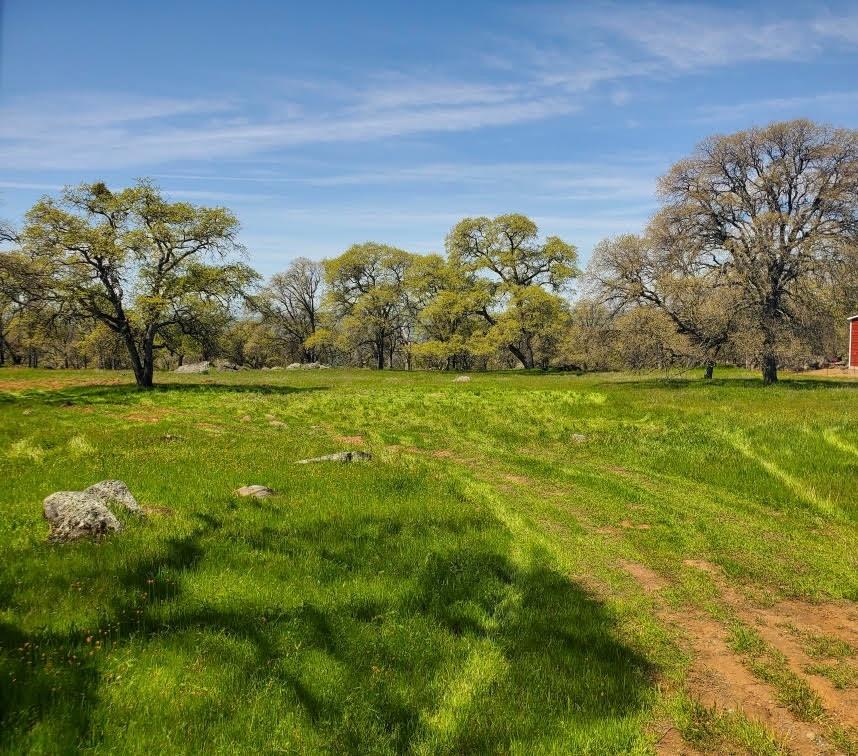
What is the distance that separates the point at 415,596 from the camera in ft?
22.5

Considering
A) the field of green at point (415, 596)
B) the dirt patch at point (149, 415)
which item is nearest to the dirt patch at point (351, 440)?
the field of green at point (415, 596)

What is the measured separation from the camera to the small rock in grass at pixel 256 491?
10489 mm

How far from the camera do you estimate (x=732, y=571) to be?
8.37 meters

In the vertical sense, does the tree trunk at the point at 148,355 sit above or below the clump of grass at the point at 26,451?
above

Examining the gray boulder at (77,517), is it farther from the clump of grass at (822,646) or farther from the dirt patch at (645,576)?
the clump of grass at (822,646)

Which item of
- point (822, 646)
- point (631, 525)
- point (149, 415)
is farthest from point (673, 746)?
point (149, 415)

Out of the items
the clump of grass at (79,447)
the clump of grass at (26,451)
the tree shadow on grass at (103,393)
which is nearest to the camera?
the clump of grass at (26,451)

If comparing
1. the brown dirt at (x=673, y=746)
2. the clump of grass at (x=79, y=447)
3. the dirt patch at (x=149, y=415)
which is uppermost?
the clump of grass at (x=79, y=447)

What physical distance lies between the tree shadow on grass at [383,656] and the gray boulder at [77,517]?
3.54ft

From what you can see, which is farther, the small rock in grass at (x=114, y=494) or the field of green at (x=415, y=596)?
the small rock in grass at (x=114, y=494)

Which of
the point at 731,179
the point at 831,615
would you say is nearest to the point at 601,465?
the point at 831,615

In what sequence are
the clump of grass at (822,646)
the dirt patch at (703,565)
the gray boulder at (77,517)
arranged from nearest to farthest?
→ the clump of grass at (822,646)
the gray boulder at (77,517)
the dirt patch at (703,565)

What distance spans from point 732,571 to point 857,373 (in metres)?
57.5

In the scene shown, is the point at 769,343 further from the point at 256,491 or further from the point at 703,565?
the point at 256,491
